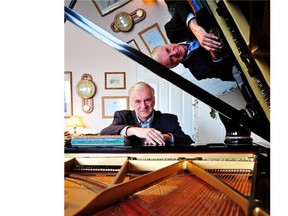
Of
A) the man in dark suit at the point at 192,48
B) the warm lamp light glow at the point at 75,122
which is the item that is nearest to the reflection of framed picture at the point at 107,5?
the man in dark suit at the point at 192,48

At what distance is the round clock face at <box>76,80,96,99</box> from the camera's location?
3566mm

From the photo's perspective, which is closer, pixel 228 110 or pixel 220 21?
pixel 228 110

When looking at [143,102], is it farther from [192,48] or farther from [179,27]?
[179,27]

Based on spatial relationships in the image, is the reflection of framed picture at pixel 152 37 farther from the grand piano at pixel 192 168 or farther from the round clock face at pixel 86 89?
the grand piano at pixel 192 168

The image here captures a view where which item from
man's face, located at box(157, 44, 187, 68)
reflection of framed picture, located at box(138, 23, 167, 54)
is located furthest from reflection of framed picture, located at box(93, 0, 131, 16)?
man's face, located at box(157, 44, 187, 68)

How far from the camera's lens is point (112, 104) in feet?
11.7

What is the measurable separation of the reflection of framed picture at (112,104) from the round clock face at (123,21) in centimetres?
82

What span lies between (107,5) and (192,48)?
1205 mm

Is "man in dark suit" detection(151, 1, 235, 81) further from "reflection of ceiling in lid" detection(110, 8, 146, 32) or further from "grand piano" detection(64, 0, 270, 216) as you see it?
"grand piano" detection(64, 0, 270, 216)

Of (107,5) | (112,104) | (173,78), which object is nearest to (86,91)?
(112,104)
